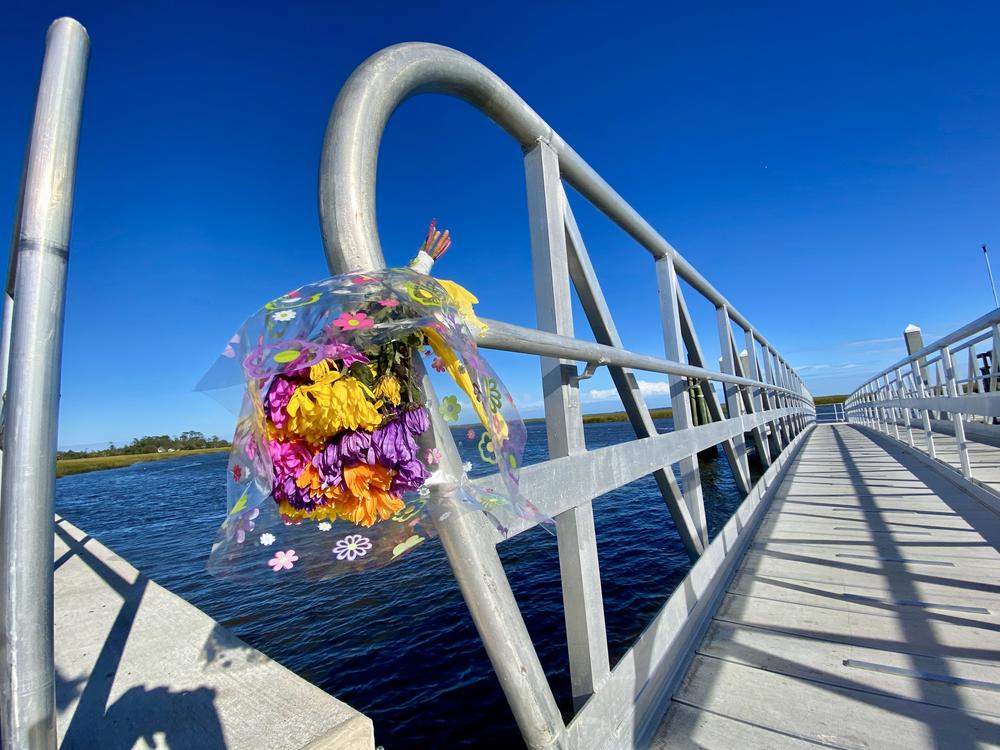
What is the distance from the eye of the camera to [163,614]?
89.0 inches

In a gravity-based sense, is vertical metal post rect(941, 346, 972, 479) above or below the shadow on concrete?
above

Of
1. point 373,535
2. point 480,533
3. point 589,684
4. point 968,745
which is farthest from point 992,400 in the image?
point 373,535

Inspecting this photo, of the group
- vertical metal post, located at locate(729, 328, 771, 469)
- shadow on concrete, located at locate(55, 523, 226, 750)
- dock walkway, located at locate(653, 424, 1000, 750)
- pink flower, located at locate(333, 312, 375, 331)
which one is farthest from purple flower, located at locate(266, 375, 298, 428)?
vertical metal post, located at locate(729, 328, 771, 469)

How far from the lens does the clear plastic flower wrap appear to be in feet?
2.13

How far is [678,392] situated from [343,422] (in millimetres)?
2257

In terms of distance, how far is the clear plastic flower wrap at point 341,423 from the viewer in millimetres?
649

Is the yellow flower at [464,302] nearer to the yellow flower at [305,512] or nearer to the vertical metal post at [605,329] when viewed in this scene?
the yellow flower at [305,512]

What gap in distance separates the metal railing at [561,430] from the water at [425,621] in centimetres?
31

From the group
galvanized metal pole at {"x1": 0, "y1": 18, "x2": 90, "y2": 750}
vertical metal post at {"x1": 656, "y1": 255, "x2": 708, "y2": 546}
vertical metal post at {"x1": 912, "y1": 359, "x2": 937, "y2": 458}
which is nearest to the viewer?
galvanized metal pole at {"x1": 0, "y1": 18, "x2": 90, "y2": 750}

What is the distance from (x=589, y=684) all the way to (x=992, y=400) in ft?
9.66

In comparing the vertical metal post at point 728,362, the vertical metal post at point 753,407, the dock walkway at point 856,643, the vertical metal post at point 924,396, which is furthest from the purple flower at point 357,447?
the vertical metal post at point 924,396

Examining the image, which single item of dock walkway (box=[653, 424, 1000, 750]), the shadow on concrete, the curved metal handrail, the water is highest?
the curved metal handrail

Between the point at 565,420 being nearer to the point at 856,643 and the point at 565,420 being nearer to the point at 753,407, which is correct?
the point at 856,643

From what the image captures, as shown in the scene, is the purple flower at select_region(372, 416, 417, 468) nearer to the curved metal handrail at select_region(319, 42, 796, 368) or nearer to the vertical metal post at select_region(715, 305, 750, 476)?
the curved metal handrail at select_region(319, 42, 796, 368)
